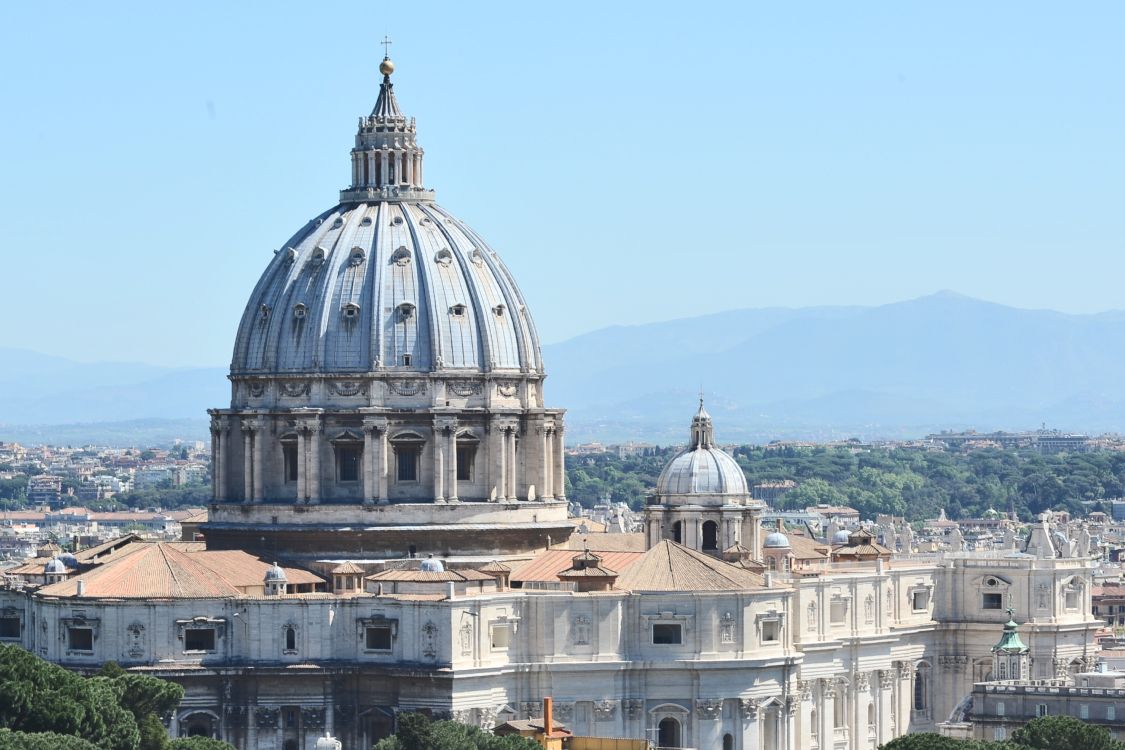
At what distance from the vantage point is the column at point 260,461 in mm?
124062

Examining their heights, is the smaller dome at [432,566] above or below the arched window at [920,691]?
above

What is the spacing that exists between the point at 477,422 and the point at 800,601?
13015 millimetres

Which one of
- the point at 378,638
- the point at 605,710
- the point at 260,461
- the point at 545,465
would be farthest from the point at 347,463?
the point at 605,710

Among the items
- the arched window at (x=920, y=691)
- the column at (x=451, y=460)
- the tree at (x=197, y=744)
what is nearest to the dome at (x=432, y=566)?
the column at (x=451, y=460)

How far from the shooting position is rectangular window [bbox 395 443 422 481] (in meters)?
123

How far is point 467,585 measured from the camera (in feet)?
374

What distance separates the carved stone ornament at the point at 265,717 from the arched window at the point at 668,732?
1242 cm

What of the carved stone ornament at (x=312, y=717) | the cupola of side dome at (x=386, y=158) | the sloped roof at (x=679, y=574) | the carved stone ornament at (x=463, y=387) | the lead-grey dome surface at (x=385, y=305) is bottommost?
the carved stone ornament at (x=312, y=717)

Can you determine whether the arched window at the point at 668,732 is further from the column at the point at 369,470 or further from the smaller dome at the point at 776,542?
the smaller dome at the point at 776,542

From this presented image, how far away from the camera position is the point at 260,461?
124188 millimetres

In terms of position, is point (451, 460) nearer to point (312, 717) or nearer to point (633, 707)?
point (312, 717)

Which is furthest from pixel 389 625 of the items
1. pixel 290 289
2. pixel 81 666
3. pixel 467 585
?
pixel 290 289

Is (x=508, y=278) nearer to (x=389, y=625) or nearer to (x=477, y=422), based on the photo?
(x=477, y=422)

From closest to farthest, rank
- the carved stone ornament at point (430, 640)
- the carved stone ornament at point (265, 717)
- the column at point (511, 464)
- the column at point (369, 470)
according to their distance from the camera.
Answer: the carved stone ornament at point (430, 640)
the carved stone ornament at point (265, 717)
the column at point (369, 470)
the column at point (511, 464)
